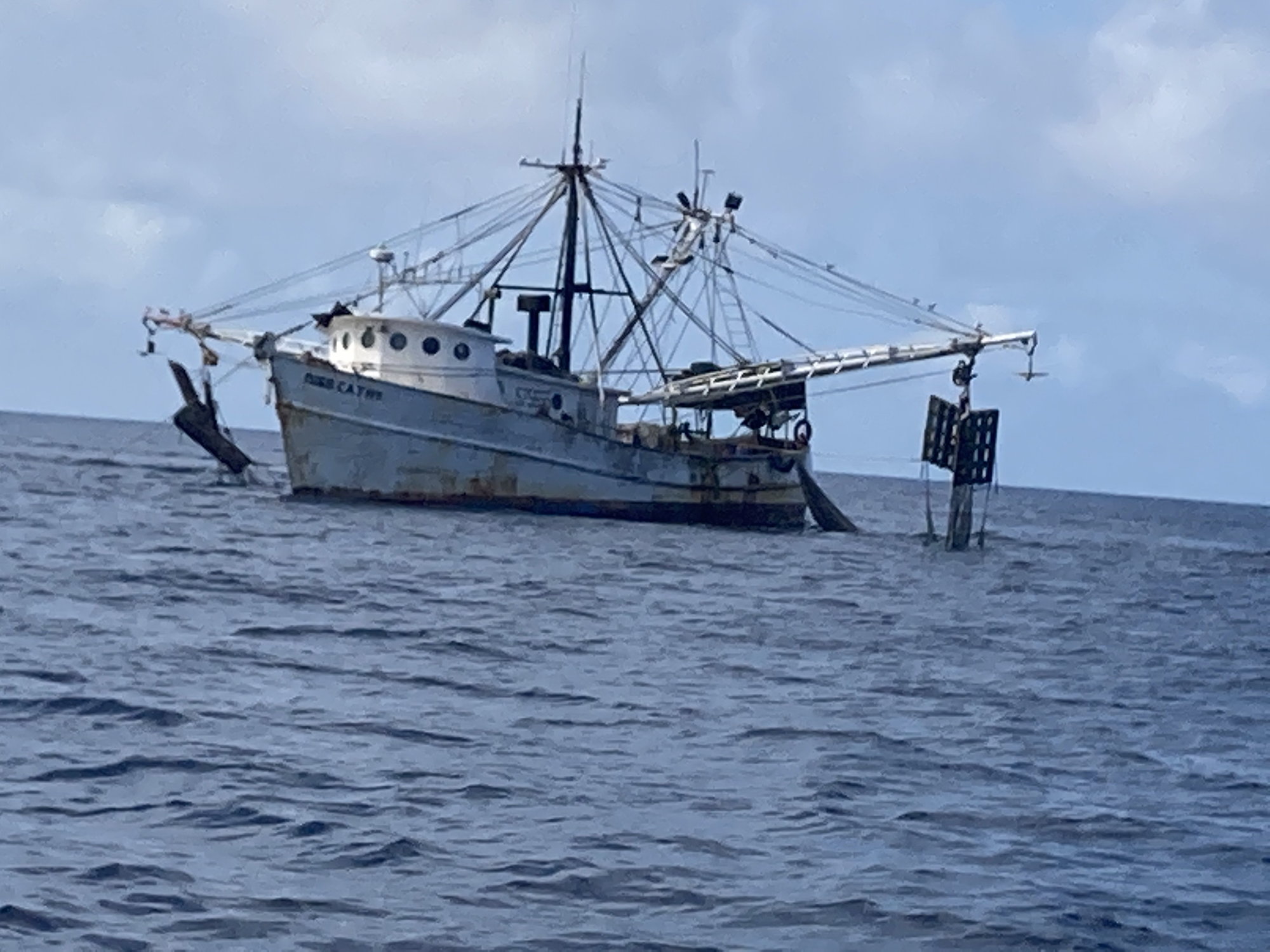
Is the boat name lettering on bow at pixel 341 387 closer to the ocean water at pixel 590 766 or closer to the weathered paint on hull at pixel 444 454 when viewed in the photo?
the weathered paint on hull at pixel 444 454

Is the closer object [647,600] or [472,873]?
[472,873]

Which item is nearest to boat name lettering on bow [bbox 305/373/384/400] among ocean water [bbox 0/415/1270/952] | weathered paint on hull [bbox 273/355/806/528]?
weathered paint on hull [bbox 273/355/806/528]

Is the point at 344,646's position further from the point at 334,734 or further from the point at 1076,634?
the point at 1076,634

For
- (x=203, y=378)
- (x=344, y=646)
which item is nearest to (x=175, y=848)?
(x=344, y=646)

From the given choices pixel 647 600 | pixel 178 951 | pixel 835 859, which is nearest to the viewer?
pixel 178 951

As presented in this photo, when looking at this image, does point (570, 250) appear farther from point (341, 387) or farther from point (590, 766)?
point (590, 766)

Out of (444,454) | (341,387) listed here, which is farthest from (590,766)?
(444,454)

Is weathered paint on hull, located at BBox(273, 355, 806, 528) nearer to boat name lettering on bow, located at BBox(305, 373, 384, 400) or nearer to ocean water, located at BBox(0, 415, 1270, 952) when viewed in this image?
boat name lettering on bow, located at BBox(305, 373, 384, 400)

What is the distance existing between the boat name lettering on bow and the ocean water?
1107 centimetres

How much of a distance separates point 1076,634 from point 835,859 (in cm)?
1893

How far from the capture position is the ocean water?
11.8 m

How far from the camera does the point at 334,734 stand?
53.3ft

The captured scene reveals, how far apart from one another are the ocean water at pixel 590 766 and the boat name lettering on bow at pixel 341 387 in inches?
436

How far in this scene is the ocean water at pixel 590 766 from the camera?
1177 centimetres
